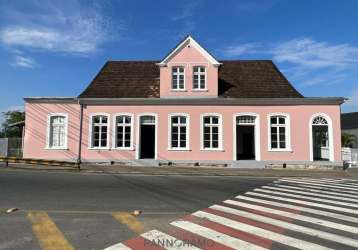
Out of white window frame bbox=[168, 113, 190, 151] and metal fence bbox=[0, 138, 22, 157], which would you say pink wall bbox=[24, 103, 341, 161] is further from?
metal fence bbox=[0, 138, 22, 157]

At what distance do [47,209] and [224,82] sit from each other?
19.9 m

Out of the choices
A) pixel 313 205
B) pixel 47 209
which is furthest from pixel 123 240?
pixel 313 205

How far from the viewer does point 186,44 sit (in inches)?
1034

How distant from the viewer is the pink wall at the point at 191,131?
25.0 meters

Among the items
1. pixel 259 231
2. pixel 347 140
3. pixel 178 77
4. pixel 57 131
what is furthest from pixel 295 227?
pixel 347 140

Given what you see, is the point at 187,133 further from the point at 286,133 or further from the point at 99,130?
the point at 286,133

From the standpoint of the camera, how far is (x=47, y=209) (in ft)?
30.3

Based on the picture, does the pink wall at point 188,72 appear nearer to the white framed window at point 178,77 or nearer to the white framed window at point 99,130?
the white framed window at point 178,77

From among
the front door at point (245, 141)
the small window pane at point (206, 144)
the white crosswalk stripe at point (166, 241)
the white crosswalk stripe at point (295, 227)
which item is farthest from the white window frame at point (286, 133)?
the white crosswalk stripe at point (166, 241)

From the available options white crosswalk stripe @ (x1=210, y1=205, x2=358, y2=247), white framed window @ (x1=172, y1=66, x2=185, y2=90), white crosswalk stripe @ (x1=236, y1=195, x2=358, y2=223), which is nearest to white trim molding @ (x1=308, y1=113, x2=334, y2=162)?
white framed window @ (x1=172, y1=66, x2=185, y2=90)

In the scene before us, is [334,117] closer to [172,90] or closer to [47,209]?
[172,90]

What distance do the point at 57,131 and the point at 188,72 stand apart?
10.0 meters

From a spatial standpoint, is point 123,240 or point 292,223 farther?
point 292,223

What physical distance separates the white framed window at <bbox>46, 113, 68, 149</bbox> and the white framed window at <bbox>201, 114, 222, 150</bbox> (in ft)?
31.4
